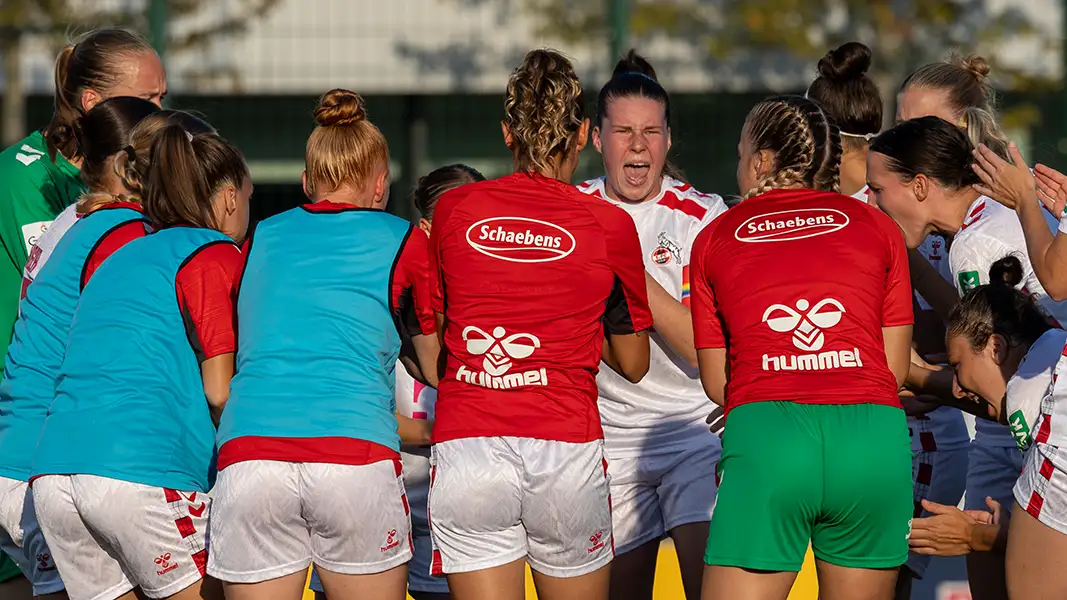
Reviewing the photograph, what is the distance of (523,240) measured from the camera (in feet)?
12.2

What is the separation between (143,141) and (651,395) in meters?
2.07

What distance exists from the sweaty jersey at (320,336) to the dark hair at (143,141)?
0.52 meters

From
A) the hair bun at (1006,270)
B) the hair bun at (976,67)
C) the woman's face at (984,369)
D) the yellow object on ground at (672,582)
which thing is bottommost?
the yellow object on ground at (672,582)

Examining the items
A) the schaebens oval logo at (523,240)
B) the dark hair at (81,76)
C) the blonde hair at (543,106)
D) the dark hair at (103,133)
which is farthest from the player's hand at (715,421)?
the dark hair at (81,76)

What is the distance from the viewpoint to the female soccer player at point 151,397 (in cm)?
377

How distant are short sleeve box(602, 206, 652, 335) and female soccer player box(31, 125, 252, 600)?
1159 millimetres

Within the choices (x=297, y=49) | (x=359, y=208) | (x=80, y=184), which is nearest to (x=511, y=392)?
(x=359, y=208)

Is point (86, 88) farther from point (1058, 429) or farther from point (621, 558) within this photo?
point (1058, 429)

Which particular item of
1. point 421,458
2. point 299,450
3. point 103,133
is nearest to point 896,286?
point 299,450

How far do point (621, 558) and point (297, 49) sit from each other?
481cm

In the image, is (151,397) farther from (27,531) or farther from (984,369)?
(984,369)

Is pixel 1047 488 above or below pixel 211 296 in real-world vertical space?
below

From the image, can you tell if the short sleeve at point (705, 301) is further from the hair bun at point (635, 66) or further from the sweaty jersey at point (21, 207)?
the sweaty jersey at point (21, 207)

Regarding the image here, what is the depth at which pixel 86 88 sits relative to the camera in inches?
193
